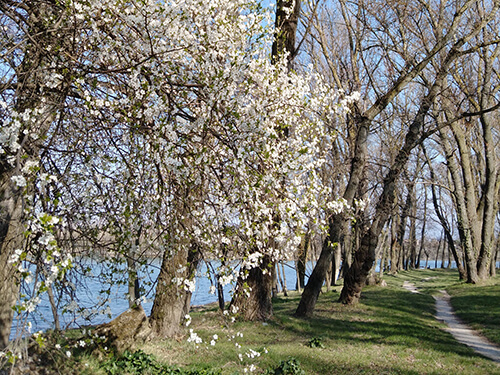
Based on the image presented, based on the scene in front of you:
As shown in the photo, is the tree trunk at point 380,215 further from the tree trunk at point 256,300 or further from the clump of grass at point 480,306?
the tree trunk at point 256,300

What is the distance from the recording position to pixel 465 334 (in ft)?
38.2

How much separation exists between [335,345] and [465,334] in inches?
172

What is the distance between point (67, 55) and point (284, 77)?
11.7 ft

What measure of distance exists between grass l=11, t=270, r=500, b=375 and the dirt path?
31 centimetres

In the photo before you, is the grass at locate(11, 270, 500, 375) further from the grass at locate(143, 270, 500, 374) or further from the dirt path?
→ the dirt path

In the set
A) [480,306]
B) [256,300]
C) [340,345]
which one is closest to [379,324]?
[340,345]

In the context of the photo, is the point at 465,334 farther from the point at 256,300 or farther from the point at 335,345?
the point at 256,300

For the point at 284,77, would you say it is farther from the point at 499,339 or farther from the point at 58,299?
the point at 499,339

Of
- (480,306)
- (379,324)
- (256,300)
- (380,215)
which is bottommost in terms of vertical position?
(379,324)

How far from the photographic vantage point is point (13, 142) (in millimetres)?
3053

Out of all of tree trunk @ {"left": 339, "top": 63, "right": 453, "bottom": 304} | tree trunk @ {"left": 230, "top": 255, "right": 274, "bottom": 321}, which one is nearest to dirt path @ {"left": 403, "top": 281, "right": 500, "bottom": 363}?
tree trunk @ {"left": 339, "top": 63, "right": 453, "bottom": 304}

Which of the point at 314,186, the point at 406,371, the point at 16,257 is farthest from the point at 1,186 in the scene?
the point at 406,371

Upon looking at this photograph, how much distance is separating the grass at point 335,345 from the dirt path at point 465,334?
307mm

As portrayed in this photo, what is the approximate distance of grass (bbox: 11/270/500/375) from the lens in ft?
25.8
